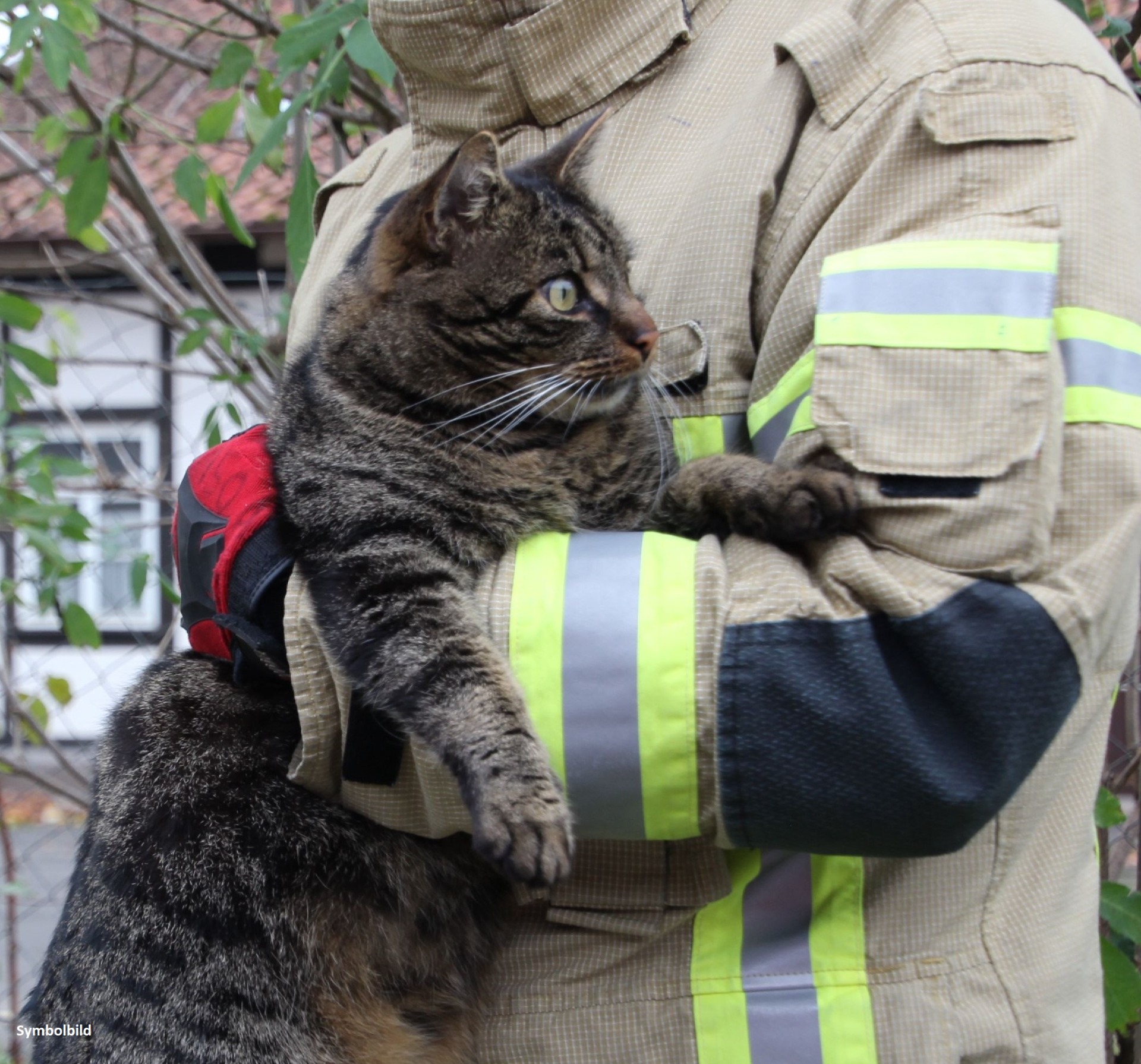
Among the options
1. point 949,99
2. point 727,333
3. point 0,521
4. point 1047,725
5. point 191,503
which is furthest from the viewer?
point 0,521

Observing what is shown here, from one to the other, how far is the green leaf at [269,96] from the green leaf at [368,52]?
0.67 m

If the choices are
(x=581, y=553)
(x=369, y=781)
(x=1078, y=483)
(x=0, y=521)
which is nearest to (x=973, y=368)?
(x=1078, y=483)

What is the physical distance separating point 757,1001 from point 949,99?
107 centimetres

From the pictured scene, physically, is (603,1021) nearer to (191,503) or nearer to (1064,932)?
(1064,932)

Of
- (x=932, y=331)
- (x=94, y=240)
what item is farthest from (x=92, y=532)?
(x=932, y=331)

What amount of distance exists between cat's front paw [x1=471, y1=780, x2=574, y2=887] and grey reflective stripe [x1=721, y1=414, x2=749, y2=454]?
1.80 feet

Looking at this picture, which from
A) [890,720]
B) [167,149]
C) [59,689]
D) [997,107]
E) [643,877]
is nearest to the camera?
[890,720]

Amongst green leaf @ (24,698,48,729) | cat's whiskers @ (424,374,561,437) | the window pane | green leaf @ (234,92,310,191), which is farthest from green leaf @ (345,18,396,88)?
green leaf @ (24,698,48,729)

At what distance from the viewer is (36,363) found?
247 cm

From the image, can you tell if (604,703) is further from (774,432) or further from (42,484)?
(42,484)

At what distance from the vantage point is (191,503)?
1711mm

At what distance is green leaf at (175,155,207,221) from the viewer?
8.02 ft

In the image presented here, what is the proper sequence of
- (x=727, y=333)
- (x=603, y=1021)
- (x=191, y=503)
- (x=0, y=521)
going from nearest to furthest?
1. (x=603, y=1021)
2. (x=727, y=333)
3. (x=191, y=503)
4. (x=0, y=521)

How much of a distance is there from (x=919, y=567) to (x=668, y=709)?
301mm
